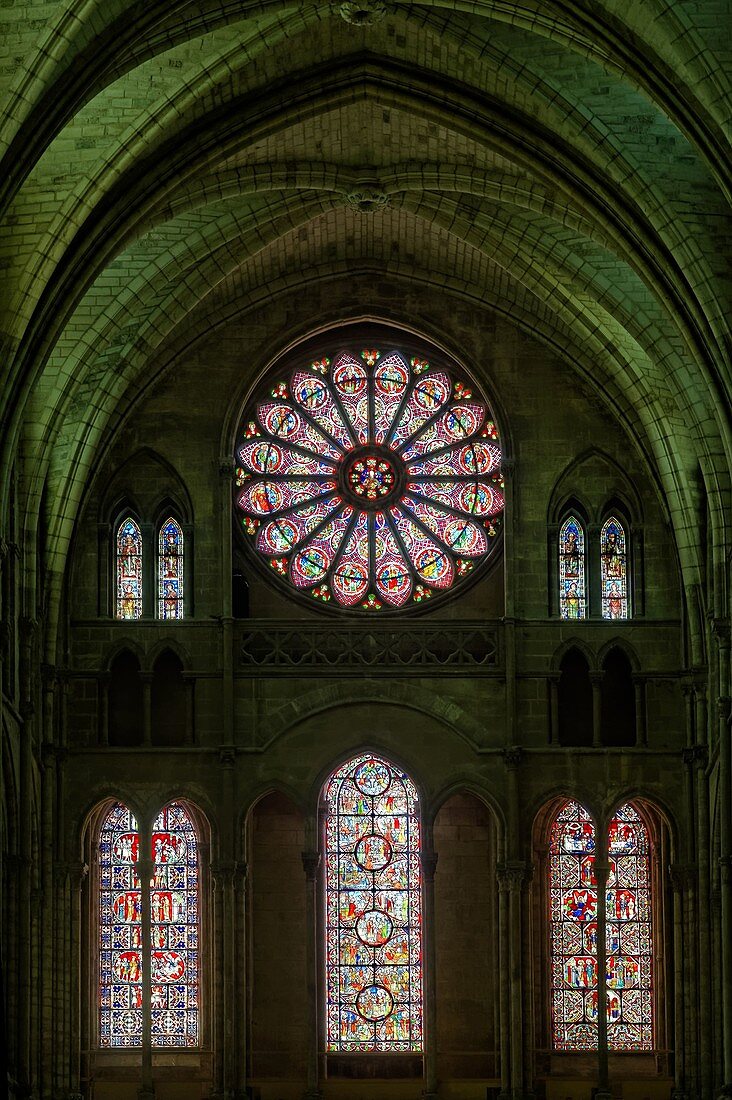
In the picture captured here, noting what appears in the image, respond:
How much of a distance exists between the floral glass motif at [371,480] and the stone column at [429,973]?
11.9 feet

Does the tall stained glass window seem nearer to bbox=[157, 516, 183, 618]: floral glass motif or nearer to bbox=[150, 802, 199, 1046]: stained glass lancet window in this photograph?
bbox=[150, 802, 199, 1046]: stained glass lancet window

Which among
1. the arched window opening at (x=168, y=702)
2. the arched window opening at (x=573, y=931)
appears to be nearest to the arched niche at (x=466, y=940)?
the arched window opening at (x=573, y=931)

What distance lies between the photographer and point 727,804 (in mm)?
34438

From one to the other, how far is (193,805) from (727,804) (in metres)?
7.30

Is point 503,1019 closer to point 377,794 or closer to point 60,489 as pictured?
point 377,794

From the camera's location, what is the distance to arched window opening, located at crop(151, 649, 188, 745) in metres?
37.7

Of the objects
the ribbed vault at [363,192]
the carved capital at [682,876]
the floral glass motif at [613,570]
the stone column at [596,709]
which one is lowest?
the carved capital at [682,876]

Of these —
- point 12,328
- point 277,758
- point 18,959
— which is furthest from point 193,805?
point 12,328

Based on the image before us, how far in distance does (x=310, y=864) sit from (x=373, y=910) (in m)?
1.28

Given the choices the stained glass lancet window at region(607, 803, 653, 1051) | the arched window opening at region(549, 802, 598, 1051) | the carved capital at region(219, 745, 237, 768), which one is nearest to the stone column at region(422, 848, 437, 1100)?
the arched window opening at region(549, 802, 598, 1051)

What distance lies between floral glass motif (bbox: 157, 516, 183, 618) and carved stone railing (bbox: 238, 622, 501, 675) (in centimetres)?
106

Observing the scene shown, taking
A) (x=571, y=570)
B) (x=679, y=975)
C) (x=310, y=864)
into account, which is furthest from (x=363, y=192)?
(x=679, y=975)

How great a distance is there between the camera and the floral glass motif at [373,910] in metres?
37.7

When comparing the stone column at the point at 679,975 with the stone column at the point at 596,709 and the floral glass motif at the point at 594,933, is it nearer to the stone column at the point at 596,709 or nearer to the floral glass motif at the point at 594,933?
the floral glass motif at the point at 594,933
